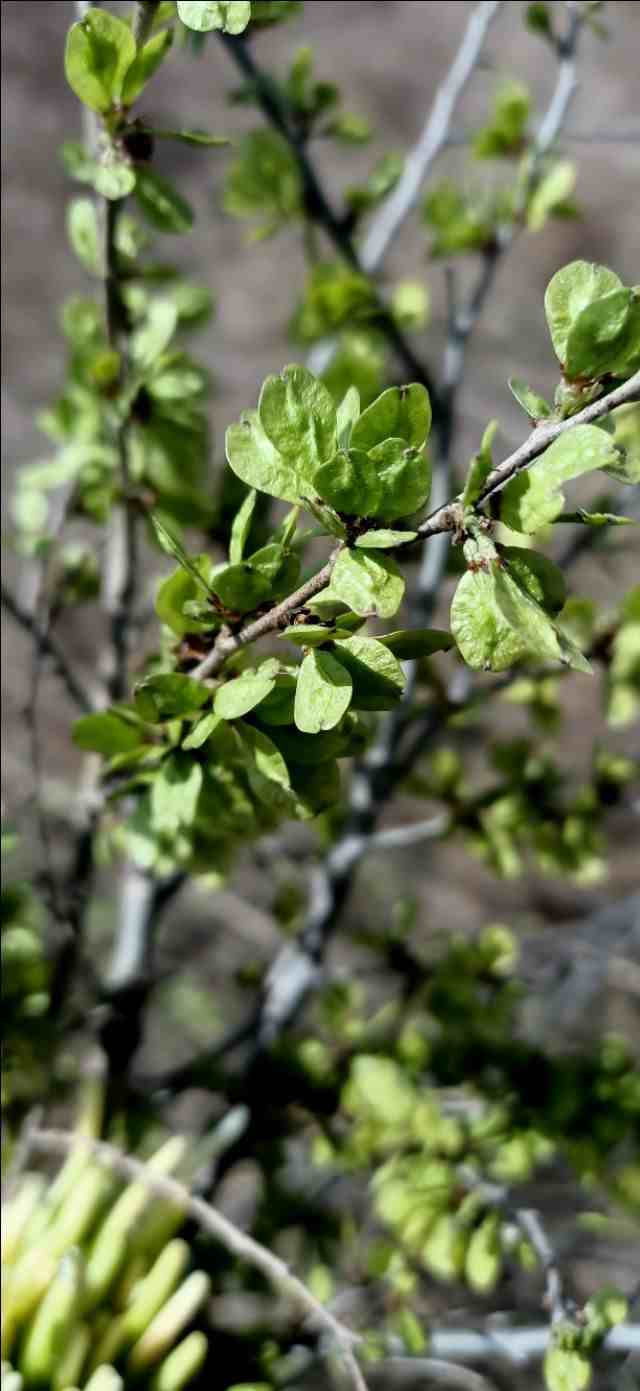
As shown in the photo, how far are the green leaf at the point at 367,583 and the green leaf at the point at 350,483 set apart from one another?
0.02 metres

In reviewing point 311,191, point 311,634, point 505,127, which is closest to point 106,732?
point 311,634

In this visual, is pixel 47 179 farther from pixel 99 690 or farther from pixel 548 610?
pixel 548 610

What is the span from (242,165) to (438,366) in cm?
93

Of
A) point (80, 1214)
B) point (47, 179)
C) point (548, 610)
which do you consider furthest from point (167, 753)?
point (47, 179)

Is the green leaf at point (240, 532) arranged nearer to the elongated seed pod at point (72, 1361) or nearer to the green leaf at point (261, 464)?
the green leaf at point (261, 464)

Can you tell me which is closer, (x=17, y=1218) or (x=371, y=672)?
(x=371, y=672)

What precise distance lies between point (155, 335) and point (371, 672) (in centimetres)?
35

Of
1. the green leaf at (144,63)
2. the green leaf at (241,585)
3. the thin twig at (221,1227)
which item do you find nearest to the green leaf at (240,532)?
the green leaf at (241,585)

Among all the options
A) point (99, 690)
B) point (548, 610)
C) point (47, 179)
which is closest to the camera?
point (548, 610)

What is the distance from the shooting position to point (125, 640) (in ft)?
2.92

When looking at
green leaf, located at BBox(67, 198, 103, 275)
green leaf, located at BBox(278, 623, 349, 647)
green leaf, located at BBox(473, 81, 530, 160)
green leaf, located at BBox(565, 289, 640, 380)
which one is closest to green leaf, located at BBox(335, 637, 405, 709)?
green leaf, located at BBox(278, 623, 349, 647)

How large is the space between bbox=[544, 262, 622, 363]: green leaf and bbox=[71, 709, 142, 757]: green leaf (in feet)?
0.84

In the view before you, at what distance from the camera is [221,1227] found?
0.67 metres

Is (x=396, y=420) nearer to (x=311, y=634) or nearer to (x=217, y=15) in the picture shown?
(x=311, y=634)
